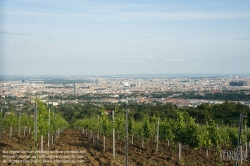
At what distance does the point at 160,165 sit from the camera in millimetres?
12656

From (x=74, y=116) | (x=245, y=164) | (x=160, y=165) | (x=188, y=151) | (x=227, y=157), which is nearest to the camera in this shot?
(x=160, y=165)

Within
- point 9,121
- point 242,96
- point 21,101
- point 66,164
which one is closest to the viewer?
point 66,164

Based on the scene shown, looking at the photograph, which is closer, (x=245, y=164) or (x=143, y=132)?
(x=245, y=164)

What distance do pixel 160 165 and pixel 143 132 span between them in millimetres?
6544

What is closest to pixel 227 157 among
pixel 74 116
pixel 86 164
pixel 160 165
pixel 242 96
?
pixel 160 165

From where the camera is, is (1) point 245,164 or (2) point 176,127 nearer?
(1) point 245,164

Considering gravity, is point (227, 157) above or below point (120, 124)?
below

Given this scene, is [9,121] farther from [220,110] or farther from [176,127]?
[220,110]

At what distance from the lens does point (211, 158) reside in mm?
15617

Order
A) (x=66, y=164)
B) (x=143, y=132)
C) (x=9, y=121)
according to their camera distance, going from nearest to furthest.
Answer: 1. (x=66, y=164)
2. (x=143, y=132)
3. (x=9, y=121)

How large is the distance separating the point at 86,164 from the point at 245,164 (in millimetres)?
7921

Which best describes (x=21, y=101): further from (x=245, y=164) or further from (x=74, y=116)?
(x=74, y=116)

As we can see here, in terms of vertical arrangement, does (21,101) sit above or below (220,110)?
above

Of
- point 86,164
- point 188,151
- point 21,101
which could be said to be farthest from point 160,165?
point 21,101
